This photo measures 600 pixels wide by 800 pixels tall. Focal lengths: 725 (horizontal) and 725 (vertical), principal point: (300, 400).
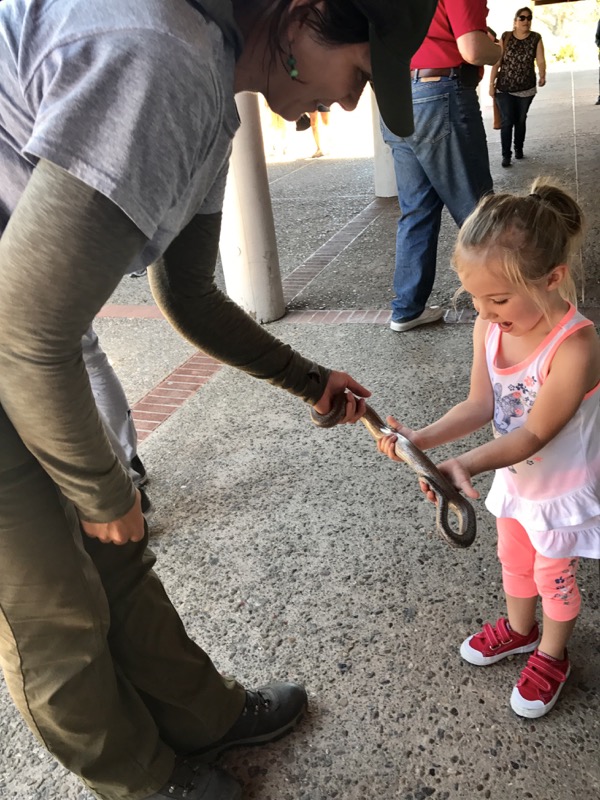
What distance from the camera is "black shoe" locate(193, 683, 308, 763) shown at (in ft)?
6.43

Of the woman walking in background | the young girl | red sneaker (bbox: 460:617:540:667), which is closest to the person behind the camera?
the young girl

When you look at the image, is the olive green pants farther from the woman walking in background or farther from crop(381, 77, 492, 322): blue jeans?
the woman walking in background

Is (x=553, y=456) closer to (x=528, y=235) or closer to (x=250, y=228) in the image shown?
(x=528, y=235)

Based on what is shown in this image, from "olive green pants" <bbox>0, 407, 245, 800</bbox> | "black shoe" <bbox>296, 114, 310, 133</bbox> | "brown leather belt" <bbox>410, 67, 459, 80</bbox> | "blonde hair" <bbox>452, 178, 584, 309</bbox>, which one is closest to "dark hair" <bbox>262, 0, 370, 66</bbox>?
"black shoe" <bbox>296, 114, 310, 133</bbox>

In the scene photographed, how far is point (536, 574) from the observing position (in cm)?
192

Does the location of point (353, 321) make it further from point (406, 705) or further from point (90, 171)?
point (90, 171)

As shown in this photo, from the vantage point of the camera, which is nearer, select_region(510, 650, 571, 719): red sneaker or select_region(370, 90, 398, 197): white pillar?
select_region(510, 650, 571, 719): red sneaker

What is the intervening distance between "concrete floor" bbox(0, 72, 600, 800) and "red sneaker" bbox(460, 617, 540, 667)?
0.11 ft

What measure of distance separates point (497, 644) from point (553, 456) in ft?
2.23

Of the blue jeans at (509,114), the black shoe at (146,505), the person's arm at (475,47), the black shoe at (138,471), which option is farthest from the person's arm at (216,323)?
the blue jeans at (509,114)

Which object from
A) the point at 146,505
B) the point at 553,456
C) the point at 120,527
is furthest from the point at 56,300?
the point at 146,505

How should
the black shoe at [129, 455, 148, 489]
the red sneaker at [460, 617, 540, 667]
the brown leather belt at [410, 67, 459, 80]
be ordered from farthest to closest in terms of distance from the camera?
the brown leather belt at [410, 67, 459, 80], the black shoe at [129, 455, 148, 489], the red sneaker at [460, 617, 540, 667]

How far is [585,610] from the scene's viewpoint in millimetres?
2273

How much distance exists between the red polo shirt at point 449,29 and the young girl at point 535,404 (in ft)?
6.97
